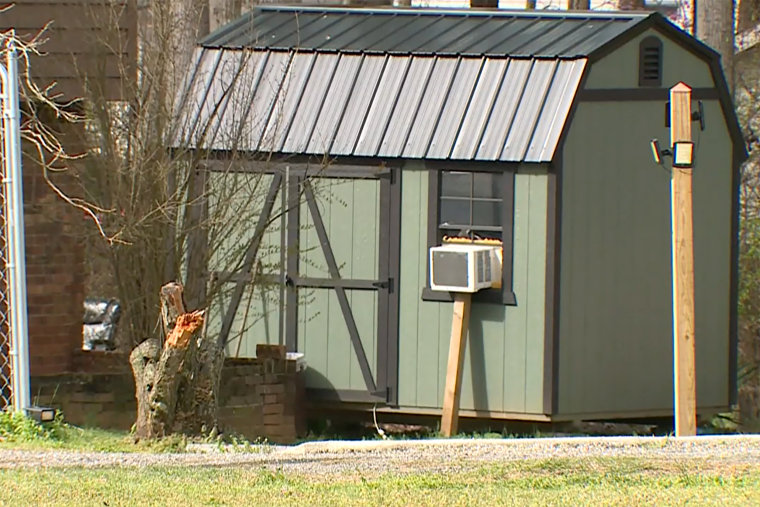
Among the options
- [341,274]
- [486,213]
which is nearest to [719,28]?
[486,213]

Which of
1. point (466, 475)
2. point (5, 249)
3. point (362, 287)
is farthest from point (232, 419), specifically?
point (466, 475)

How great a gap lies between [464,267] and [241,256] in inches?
79.8

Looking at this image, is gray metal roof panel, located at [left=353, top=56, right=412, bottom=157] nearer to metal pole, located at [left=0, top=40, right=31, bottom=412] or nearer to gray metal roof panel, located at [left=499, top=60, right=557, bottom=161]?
gray metal roof panel, located at [left=499, top=60, right=557, bottom=161]

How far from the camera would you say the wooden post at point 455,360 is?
1241cm

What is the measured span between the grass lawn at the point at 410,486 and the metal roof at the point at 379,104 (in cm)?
488

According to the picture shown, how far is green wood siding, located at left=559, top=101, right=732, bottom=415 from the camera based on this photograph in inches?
493

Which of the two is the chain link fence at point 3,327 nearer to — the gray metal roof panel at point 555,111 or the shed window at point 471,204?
the shed window at point 471,204

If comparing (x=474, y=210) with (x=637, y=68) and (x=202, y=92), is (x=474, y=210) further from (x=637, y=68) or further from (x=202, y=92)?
(x=202, y=92)

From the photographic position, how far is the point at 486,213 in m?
12.6

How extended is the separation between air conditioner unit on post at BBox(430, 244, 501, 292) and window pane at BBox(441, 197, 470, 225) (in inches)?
10.8

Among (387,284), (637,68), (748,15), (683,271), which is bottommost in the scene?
(387,284)

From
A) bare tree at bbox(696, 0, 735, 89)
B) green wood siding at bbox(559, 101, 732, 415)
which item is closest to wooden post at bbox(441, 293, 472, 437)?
green wood siding at bbox(559, 101, 732, 415)

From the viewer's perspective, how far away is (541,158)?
40.1ft

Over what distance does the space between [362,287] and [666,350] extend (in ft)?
9.45
